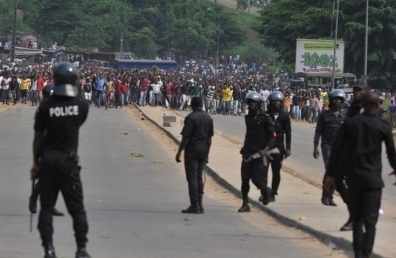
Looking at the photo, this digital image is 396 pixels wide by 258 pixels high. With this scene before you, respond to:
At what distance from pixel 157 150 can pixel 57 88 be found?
17977mm

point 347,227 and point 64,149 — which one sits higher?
point 64,149

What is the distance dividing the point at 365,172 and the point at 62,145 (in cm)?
274

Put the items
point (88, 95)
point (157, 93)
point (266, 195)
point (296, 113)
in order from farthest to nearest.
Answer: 1. point (157, 93)
2. point (296, 113)
3. point (88, 95)
4. point (266, 195)

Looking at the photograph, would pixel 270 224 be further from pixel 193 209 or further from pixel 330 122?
pixel 330 122

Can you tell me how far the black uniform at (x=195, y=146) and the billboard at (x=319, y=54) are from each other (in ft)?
170

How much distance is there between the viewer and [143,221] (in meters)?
14.0

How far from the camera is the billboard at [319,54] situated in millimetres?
67250

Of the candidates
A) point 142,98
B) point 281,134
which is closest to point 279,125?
point 281,134

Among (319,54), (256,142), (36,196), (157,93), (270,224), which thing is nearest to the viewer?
(36,196)

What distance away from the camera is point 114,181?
771 inches

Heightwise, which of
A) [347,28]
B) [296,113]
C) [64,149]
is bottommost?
[296,113]

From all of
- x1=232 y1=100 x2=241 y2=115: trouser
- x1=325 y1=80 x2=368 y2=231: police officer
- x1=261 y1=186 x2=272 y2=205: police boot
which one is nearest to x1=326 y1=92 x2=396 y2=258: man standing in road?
x1=325 y1=80 x2=368 y2=231: police officer

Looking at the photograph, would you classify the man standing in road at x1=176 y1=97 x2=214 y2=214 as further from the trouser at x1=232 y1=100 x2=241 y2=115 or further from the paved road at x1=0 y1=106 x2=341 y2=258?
the trouser at x1=232 y1=100 x2=241 y2=115

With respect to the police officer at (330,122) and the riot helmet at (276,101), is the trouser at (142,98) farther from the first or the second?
the police officer at (330,122)
